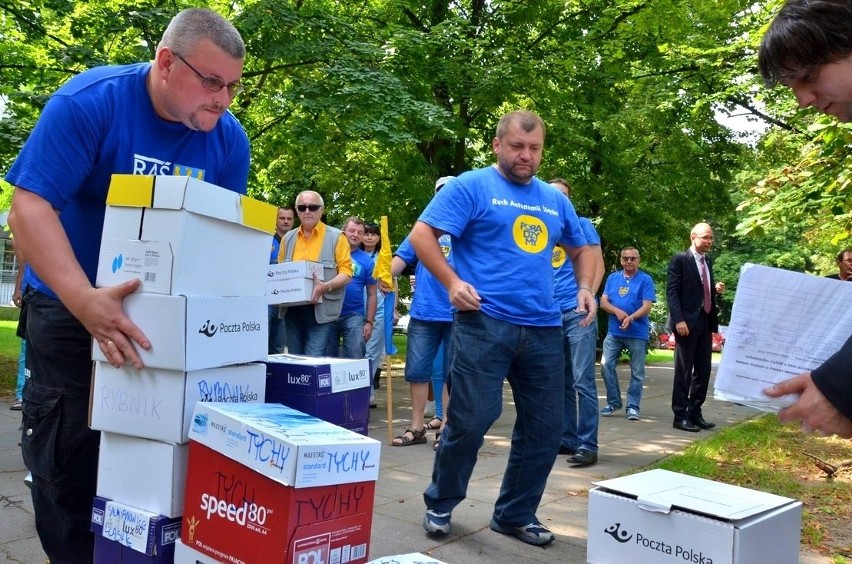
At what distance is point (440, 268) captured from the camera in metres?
3.96

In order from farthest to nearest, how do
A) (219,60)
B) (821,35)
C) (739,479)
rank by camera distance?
(739,479)
(219,60)
(821,35)

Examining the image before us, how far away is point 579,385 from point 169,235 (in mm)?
4850

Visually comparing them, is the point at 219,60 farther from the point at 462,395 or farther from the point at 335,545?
the point at 462,395

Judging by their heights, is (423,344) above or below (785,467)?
above

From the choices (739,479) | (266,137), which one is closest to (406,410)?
(739,479)

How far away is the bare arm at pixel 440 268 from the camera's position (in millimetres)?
3822

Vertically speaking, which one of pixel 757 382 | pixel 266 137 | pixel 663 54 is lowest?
pixel 757 382

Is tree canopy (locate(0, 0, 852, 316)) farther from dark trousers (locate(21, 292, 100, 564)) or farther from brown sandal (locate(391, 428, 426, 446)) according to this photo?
dark trousers (locate(21, 292, 100, 564))

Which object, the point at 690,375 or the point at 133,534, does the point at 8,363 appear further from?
the point at 133,534

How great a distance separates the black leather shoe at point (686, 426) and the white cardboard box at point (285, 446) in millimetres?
6624

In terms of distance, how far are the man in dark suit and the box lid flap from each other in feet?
17.9

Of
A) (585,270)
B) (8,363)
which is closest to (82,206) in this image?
(585,270)

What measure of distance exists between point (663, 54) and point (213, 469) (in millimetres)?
13594

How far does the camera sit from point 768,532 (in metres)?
2.82
